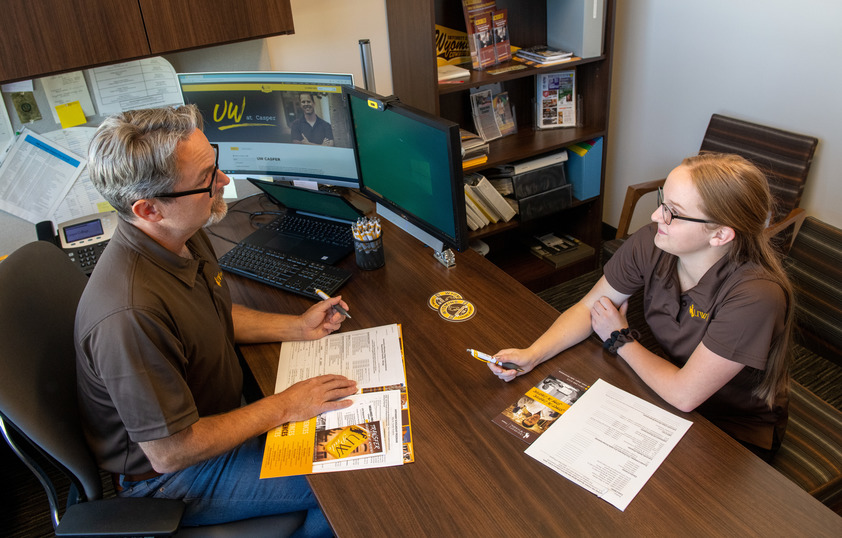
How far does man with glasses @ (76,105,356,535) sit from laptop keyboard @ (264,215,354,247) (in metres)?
0.53

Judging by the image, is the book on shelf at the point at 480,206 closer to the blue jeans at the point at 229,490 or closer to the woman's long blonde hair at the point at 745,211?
the woman's long blonde hair at the point at 745,211

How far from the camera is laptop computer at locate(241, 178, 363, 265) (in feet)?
6.37

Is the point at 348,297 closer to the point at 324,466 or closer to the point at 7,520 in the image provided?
the point at 324,466

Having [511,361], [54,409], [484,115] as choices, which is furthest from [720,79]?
[54,409]

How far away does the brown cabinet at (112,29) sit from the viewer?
5.18ft

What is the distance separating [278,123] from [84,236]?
0.80 m

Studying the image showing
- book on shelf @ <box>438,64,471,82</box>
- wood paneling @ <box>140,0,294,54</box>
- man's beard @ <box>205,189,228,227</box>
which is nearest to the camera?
man's beard @ <box>205,189,228,227</box>

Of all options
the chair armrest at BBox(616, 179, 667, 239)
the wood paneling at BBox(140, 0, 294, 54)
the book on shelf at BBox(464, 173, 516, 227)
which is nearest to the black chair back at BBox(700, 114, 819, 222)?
the chair armrest at BBox(616, 179, 667, 239)

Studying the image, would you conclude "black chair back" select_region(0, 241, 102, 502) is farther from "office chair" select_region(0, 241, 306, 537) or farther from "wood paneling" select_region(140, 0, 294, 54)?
"wood paneling" select_region(140, 0, 294, 54)

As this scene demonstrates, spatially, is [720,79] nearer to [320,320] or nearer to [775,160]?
[775,160]

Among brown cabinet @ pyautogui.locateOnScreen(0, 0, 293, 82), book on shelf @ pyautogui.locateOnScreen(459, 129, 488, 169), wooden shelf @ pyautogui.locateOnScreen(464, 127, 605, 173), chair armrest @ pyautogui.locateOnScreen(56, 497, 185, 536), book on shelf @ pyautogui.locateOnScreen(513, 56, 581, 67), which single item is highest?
brown cabinet @ pyautogui.locateOnScreen(0, 0, 293, 82)

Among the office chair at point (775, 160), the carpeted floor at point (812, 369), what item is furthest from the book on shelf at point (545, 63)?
the carpeted floor at point (812, 369)

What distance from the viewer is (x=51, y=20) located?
1599mm

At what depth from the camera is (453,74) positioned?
247 centimetres
